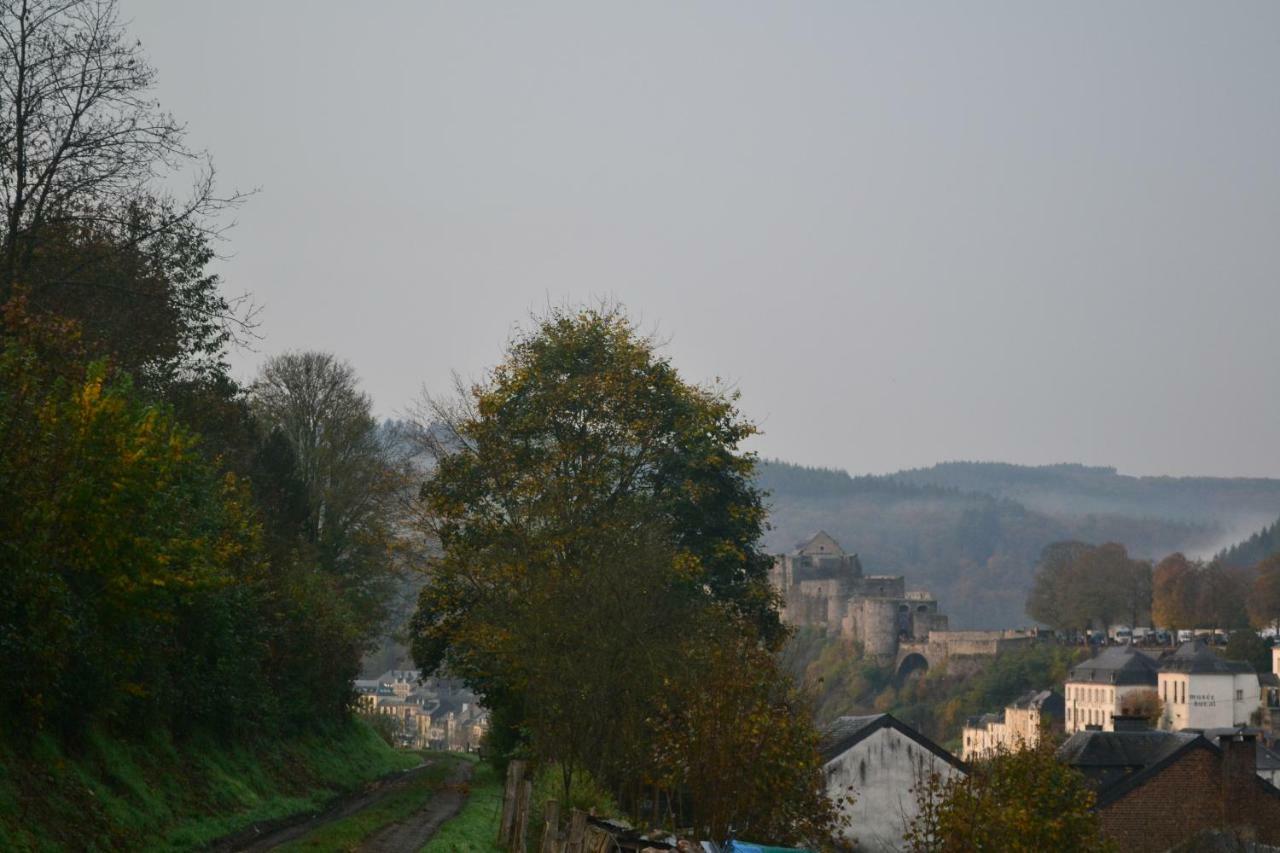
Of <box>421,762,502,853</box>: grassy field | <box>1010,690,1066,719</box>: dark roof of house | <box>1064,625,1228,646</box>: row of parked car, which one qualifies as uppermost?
<box>1064,625,1228,646</box>: row of parked car

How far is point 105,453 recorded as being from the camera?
2117cm

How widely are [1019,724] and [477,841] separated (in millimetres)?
101053

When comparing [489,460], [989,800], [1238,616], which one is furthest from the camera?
[1238,616]

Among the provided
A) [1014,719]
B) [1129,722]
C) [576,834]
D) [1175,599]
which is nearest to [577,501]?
[576,834]

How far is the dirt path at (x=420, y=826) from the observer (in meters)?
25.6

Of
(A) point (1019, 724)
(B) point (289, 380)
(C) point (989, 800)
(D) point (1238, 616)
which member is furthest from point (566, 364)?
(D) point (1238, 616)

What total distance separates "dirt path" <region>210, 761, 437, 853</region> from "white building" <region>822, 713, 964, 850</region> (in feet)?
37.5

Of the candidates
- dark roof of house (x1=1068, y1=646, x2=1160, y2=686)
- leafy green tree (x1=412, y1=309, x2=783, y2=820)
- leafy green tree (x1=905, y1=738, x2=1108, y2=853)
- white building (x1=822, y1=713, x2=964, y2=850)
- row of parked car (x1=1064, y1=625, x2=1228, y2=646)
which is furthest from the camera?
row of parked car (x1=1064, y1=625, x2=1228, y2=646)

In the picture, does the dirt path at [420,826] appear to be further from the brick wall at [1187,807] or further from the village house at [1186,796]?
the brick wall at [1187,807]

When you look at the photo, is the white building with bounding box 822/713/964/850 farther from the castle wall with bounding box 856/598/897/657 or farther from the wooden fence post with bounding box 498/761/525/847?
the castle wall with bounding box 856/598/897/657

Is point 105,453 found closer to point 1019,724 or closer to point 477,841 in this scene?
point 477,841

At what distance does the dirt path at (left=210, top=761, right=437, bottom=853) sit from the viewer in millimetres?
24641

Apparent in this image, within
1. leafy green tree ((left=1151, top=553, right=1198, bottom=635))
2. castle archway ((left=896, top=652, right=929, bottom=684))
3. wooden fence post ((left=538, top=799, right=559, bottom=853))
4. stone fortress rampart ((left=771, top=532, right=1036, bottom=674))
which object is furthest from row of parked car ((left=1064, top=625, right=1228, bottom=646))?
wooden fence post ((left=538, top=799, right=559, bottom=853))

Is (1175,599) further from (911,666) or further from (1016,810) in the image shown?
(1016,810)
